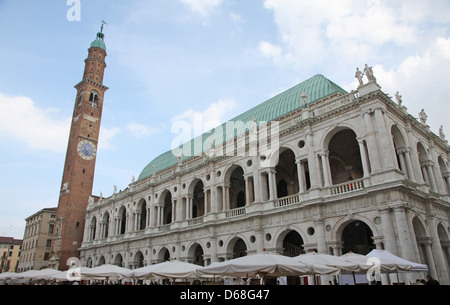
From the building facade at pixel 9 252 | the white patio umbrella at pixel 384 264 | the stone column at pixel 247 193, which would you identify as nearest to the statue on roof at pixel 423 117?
the stone column at pixel 247 193

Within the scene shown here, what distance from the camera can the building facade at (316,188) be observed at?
20.0 metres

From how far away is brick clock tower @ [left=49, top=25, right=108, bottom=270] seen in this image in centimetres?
5038

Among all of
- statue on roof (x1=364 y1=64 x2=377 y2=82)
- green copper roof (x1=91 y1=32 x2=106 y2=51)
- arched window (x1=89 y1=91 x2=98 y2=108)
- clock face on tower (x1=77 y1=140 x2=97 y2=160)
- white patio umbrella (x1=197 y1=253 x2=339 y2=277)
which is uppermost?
green copper roof (x1=91 y1=32 x2=106 y2=51)

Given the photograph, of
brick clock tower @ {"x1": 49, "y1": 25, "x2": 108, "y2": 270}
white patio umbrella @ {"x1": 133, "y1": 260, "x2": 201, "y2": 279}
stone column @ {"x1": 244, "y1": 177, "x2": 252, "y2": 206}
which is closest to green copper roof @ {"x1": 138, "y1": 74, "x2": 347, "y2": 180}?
stone column @ {"x1": 244, "y1": 177, "x2": 252, "y2": 206}

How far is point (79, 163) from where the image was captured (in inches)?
2079

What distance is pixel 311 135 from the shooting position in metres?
24.2

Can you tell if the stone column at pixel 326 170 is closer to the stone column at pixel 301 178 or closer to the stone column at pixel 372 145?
the stone column at pixel 301 178

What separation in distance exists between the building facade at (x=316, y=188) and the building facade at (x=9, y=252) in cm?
7459

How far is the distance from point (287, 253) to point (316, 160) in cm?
862

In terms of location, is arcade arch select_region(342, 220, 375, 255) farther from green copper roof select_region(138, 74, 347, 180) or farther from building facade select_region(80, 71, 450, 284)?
green copper roof select_region(138, 74, 347, 180)

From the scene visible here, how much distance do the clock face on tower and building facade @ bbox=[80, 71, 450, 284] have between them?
743 inches
